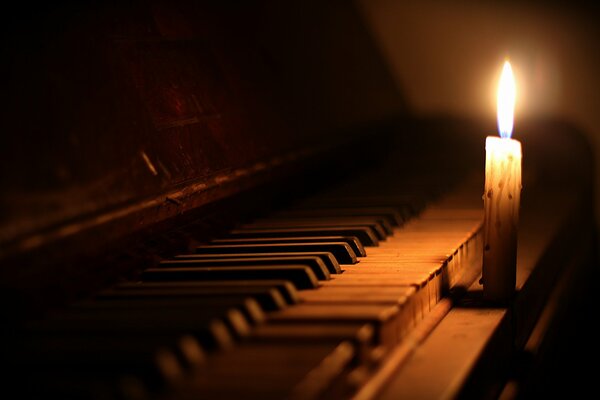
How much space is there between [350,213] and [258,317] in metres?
1.05

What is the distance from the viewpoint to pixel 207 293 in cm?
176

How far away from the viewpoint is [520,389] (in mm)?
2180

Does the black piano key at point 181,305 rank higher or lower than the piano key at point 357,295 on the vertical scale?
higher

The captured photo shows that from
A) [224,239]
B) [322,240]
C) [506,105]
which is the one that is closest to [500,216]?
[506,105]

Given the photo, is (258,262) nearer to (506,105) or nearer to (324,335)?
(324,335)

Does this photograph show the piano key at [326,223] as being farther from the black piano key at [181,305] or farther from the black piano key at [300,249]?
the black piano key at [181,305]

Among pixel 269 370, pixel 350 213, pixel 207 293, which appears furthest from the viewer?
pixel 350 213

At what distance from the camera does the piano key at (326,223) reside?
2.47 m

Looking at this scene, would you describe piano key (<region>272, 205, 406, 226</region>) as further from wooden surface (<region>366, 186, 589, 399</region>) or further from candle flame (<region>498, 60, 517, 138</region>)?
candle flame (<region>498, 60, 517, 138</region>)

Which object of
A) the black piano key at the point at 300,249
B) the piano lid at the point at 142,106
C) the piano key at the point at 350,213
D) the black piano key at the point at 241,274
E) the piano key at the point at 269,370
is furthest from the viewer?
the piano key at the point at 350,213

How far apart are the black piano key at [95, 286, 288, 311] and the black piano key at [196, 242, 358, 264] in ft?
1.26

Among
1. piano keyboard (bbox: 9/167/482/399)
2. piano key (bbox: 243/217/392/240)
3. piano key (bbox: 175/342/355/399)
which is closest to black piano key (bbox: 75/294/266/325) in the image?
piano keyboard (bbox: 9/167/482/399)

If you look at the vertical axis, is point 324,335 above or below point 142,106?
below

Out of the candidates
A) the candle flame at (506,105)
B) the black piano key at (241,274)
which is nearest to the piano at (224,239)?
the black piano key at (241,274)
